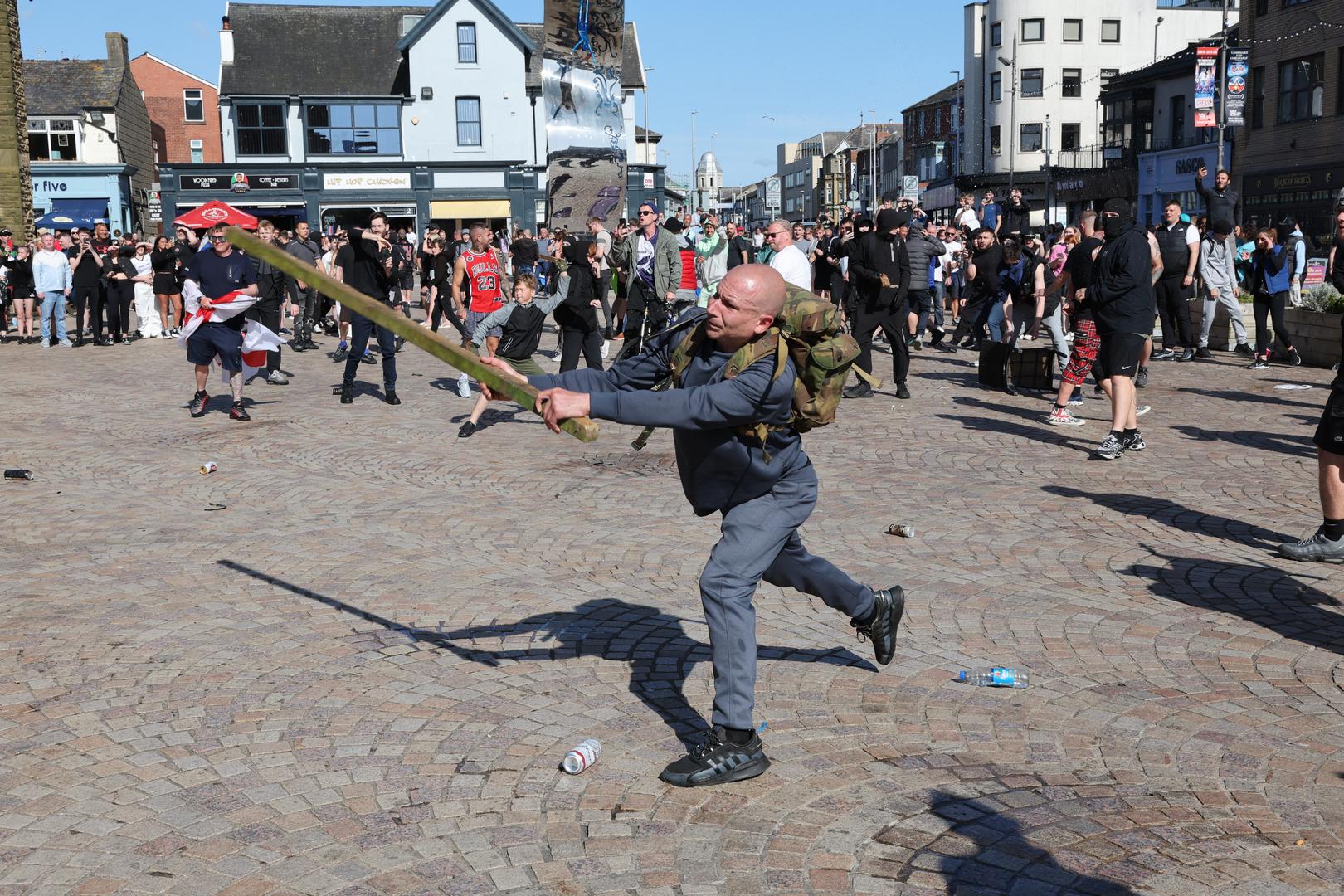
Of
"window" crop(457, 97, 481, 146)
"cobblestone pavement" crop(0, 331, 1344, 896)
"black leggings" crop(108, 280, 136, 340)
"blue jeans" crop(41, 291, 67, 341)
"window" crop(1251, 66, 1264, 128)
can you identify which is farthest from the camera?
"window" crop(457, 97, 481, 146)

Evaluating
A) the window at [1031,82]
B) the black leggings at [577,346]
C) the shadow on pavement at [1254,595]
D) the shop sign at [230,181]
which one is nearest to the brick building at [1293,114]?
the window at [1031,82]

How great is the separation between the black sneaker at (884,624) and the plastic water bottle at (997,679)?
1.11 ft

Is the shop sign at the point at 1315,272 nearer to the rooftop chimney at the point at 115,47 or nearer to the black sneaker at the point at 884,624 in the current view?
the black sneaker at the point at 884,624

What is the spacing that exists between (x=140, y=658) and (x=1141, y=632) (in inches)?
181

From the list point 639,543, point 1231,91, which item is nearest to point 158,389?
point 639,543

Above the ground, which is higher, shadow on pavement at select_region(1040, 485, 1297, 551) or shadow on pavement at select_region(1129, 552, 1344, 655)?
shadow on pavement at select_region(1040, 485, 1297, 551)

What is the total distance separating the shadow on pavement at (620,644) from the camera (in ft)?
17.8

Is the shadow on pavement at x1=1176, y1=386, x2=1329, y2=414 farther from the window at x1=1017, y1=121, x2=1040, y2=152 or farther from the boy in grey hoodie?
the window at x1=1017, y1=121, x2=1040, y2=152

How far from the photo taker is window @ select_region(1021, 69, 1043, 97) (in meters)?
68.5

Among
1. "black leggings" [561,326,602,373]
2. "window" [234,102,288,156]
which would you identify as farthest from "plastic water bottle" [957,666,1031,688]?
"window" [234,102,288,156]

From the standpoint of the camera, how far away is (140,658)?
5680 millimetres

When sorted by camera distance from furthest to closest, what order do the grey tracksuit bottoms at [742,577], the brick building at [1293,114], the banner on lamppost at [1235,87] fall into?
the banner on lamppost at [1235,87] < the brick building at [1293,114] < the grey tracksuit bottoms at [742,577]

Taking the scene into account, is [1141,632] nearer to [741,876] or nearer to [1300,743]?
[1300,743]

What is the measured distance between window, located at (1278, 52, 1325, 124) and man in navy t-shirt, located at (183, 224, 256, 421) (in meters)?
34.1
